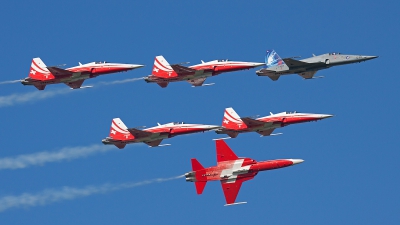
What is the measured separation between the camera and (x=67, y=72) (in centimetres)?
7575

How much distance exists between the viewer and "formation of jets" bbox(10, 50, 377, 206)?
7500 centimetres

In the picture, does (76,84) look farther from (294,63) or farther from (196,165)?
(294,63)

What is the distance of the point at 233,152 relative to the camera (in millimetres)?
79750

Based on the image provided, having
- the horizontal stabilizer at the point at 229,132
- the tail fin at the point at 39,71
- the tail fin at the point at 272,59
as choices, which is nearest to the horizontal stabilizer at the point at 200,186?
the horizontal stabilizer at the point at 229,132

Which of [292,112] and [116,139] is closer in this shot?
[116,139]

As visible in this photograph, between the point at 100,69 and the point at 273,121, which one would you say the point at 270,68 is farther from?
the point at 100,69

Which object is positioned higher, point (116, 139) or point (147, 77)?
point (147, 77)

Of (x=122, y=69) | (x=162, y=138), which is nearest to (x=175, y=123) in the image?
(x=162, y=138)

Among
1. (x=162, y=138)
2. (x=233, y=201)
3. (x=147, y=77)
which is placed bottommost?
(x=233, y=201)

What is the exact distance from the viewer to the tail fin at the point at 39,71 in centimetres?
7594

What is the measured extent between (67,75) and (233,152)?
1784cm

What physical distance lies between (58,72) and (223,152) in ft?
58.9

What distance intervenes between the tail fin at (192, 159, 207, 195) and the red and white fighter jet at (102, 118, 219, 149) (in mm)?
4000

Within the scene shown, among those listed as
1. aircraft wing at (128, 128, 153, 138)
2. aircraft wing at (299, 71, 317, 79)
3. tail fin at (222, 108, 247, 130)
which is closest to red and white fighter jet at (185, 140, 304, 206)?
tail fin at (222, 108, 247, 130)
